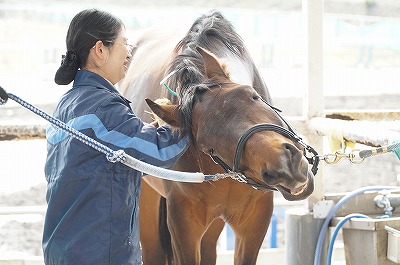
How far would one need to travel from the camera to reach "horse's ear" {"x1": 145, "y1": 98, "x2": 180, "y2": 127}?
8.34ft

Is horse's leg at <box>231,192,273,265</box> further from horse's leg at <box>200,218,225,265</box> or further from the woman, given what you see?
the woman

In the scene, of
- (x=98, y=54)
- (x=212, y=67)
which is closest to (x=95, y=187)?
(x=98, y=54)

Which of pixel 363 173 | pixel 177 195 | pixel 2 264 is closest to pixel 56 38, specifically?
pixel 363 173

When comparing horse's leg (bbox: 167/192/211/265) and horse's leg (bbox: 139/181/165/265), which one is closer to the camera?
horse's leg (bbox: 167/192/211/265)

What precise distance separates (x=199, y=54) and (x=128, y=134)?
26.6 inches

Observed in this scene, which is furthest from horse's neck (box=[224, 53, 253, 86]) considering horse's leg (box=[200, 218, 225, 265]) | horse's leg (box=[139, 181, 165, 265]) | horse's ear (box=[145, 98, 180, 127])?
horse's leg (box=[139, 181, 165, 265])

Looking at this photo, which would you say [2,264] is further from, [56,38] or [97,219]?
[56,38]

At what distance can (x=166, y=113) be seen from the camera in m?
2.57

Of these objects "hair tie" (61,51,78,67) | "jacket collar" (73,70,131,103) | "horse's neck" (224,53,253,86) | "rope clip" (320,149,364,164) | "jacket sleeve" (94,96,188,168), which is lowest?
"rope clip" (320,149,364,164)

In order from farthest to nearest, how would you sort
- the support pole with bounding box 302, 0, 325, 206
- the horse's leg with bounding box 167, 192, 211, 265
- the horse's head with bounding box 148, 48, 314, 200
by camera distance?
the support pole with bounding box 302, 0, 325, 206, the horse's leg with bounding box 167, 192, 211, 265, the horse's head with bounding box 148, 48, 314, 200

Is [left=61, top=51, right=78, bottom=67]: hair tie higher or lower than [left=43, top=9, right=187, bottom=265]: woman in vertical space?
higher

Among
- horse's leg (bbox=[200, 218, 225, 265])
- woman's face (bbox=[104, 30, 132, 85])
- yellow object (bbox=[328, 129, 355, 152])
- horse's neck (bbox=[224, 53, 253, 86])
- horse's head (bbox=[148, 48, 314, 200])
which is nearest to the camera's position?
horse's head (bbox=[148, 48, 314, 200])

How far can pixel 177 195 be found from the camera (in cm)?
318

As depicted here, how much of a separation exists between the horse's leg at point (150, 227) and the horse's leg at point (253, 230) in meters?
0.99
